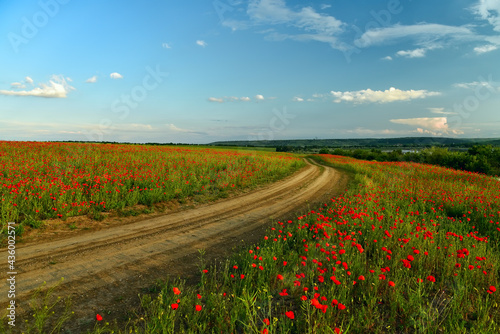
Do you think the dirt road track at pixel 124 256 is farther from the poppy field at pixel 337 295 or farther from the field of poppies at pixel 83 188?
the field of poppies at pixel 83 188

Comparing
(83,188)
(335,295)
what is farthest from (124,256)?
(83,188)

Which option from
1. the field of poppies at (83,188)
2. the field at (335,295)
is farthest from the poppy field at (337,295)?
the field of poppies at (83,188)

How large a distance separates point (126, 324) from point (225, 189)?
8.97 metres

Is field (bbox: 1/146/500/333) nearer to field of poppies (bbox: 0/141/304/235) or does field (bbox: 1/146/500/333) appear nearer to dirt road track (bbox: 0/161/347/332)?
dirt road track (bbox: 0/161/347/332)

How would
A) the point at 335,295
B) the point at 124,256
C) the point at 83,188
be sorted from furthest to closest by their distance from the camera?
the point at 83,188
the point at 124,256
the point at 335,295

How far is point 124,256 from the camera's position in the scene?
4895 millimetres

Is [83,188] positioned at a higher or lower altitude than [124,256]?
higher

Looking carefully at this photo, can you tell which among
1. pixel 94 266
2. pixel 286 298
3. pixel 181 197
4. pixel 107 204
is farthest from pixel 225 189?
pixel 286 298

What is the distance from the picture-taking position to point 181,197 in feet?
32.6

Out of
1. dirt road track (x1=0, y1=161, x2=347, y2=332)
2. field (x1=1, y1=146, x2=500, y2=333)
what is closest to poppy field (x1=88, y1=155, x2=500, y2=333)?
field (x1=1, y1=146, x2=500, y2=333)

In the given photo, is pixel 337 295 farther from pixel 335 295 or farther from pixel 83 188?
pixel 83 188

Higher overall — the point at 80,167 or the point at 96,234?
the point at 80,167

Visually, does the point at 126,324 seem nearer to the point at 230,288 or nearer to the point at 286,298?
the point at 230,288

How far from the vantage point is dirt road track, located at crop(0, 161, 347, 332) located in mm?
3568
